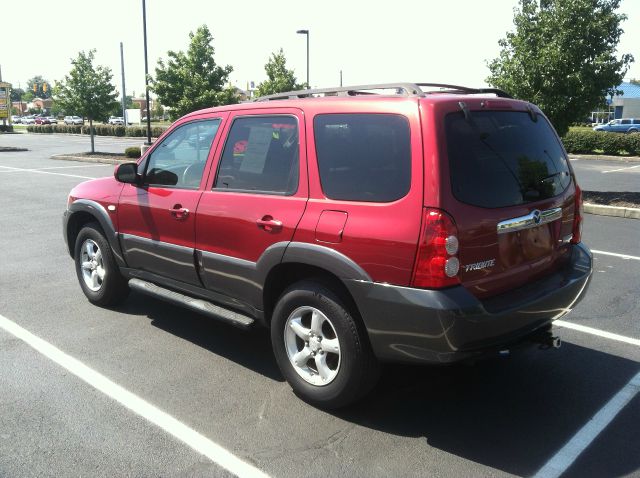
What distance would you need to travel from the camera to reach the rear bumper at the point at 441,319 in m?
2.99

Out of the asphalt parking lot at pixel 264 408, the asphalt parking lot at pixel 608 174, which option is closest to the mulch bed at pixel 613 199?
the asphalt parking lot at pixel 608 174

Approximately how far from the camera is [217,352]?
14.9ft

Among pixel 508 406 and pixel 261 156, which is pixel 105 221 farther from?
pixel 508 406

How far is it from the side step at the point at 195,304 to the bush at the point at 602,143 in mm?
24027

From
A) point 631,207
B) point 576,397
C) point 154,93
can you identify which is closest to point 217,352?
point 576,397

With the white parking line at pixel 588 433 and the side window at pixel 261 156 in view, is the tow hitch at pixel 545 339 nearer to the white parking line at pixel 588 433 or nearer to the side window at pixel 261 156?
the white parking line at pixel 588 433

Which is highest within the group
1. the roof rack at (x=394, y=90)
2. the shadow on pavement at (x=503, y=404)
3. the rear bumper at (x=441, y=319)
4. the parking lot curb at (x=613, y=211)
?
the roof rack at (x=394, y=90)

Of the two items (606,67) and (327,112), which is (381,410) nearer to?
(327,112)

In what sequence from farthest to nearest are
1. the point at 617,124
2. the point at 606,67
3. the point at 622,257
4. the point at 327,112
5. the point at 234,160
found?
A: the point at 617,124
the point at 606,67
the point at 622,257
the point at 234,160
the point at 327,112

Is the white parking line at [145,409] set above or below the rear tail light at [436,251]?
below

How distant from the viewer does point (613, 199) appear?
1210cm

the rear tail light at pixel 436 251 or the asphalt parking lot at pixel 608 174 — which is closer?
the rear tail light at pixel 436 251

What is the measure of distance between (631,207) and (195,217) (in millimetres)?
9611

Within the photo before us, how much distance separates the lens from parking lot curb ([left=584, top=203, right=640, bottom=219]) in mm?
10688
